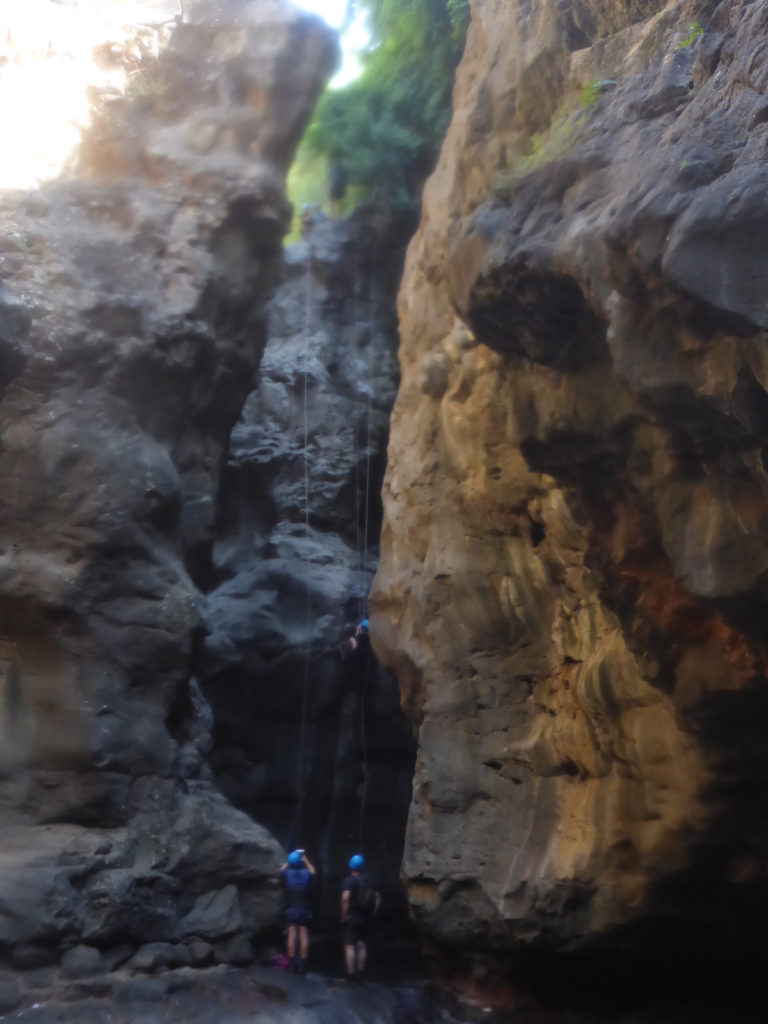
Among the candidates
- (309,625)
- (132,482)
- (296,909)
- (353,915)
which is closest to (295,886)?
(296,909)

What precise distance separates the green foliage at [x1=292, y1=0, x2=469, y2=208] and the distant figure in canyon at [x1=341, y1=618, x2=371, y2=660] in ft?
22.2

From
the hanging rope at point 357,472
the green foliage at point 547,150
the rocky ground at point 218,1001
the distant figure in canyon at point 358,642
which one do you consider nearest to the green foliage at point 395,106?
the hanging rope at point 357,472

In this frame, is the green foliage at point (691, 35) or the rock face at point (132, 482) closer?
the green foliage at point (691, 35)

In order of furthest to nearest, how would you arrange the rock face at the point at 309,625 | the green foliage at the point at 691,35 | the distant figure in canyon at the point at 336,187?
the distant figure in canyon at the point at 336,187
the rock face at the point at 309,625
the green foliage at the point at 691,35

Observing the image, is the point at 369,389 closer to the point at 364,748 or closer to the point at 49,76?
the point at 364,748

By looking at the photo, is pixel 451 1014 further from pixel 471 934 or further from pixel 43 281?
pixel 43 281

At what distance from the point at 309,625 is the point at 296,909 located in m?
5.42

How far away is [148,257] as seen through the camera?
1077cm

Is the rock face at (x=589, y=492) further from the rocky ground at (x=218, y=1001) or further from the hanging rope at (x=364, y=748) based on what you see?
the hanging rope at (x=364, y=748)

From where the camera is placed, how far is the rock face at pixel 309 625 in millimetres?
14352

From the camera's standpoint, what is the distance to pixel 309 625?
1459cm

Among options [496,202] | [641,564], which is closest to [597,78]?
[496,202]

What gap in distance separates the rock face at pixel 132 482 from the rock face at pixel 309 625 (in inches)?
116

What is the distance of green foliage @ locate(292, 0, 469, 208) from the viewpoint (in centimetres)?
1477
